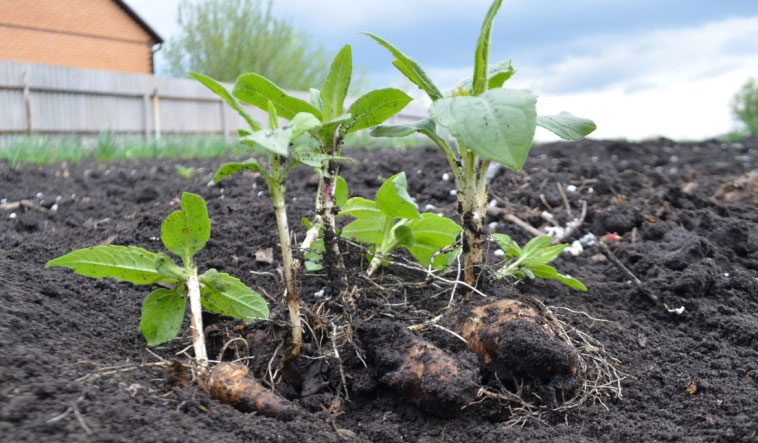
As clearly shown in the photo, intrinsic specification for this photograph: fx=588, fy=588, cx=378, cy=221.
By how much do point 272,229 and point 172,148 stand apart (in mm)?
4676

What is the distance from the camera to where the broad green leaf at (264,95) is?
4.33 feet

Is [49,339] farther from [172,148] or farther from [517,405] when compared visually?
[172,148]

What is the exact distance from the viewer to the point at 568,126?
146 cm

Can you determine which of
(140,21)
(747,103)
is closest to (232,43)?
(140,21)

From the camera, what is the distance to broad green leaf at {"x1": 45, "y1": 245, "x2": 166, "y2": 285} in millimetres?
1293

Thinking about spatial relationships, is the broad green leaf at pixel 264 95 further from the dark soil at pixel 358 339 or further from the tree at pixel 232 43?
the tree at pixel 232 43

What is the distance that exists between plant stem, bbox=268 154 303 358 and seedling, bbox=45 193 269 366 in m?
0.07

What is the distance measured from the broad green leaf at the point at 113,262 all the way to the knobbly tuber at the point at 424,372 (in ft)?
1.83

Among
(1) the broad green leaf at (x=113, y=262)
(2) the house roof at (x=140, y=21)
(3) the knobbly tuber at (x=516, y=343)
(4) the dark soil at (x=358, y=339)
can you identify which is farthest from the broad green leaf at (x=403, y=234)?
(2) the house roof at (x=140, y=21)

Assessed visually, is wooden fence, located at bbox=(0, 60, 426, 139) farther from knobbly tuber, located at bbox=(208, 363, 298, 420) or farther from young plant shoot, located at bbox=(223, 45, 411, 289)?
knobbly tuber, located at bbox=(208, 363, 298, 420)

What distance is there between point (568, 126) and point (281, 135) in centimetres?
76

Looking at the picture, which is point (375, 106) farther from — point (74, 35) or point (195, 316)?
point (74, 35)

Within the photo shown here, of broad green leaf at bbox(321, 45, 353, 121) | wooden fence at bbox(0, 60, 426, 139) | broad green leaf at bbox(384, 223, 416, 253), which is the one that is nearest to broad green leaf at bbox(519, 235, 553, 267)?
broad green leaf at bbox(384, 223, 416, 253)

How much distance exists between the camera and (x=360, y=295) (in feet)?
5.29
